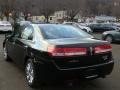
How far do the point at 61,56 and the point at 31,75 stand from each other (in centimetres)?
106

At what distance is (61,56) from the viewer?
18.5 ft

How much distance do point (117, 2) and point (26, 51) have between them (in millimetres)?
101173

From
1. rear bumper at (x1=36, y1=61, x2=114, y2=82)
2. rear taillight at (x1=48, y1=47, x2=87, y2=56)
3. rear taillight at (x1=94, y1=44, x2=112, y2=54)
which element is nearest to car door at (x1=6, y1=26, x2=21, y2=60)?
rear bumper at (x1=36, y1=61, x2=114, y2=82)

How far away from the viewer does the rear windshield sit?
21.6 feet

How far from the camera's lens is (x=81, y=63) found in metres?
5.76

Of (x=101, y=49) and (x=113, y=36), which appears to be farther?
(x=113, y=36)

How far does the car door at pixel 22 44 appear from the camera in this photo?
22.5 feet

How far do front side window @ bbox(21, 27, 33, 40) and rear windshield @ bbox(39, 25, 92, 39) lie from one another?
0.29m

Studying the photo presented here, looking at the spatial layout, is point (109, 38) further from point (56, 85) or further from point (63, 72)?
Result: point (63, 72)

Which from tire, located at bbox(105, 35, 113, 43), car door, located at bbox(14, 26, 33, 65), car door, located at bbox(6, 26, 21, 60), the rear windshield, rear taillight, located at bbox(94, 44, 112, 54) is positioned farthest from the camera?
tire, located at bbox(105, 35, 113, 43)

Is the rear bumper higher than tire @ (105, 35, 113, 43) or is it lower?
higher

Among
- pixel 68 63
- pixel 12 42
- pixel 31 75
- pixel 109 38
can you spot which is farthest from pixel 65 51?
pixel 109 38

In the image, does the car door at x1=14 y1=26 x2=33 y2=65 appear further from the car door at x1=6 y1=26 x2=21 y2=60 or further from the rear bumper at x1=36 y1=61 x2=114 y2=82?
the rear bumper at x1=36 y1=61 x2=114 y2=82

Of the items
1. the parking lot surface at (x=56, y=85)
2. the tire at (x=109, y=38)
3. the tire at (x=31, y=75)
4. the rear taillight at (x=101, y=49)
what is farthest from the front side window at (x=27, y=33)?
the tire at (x=109, y=38)
